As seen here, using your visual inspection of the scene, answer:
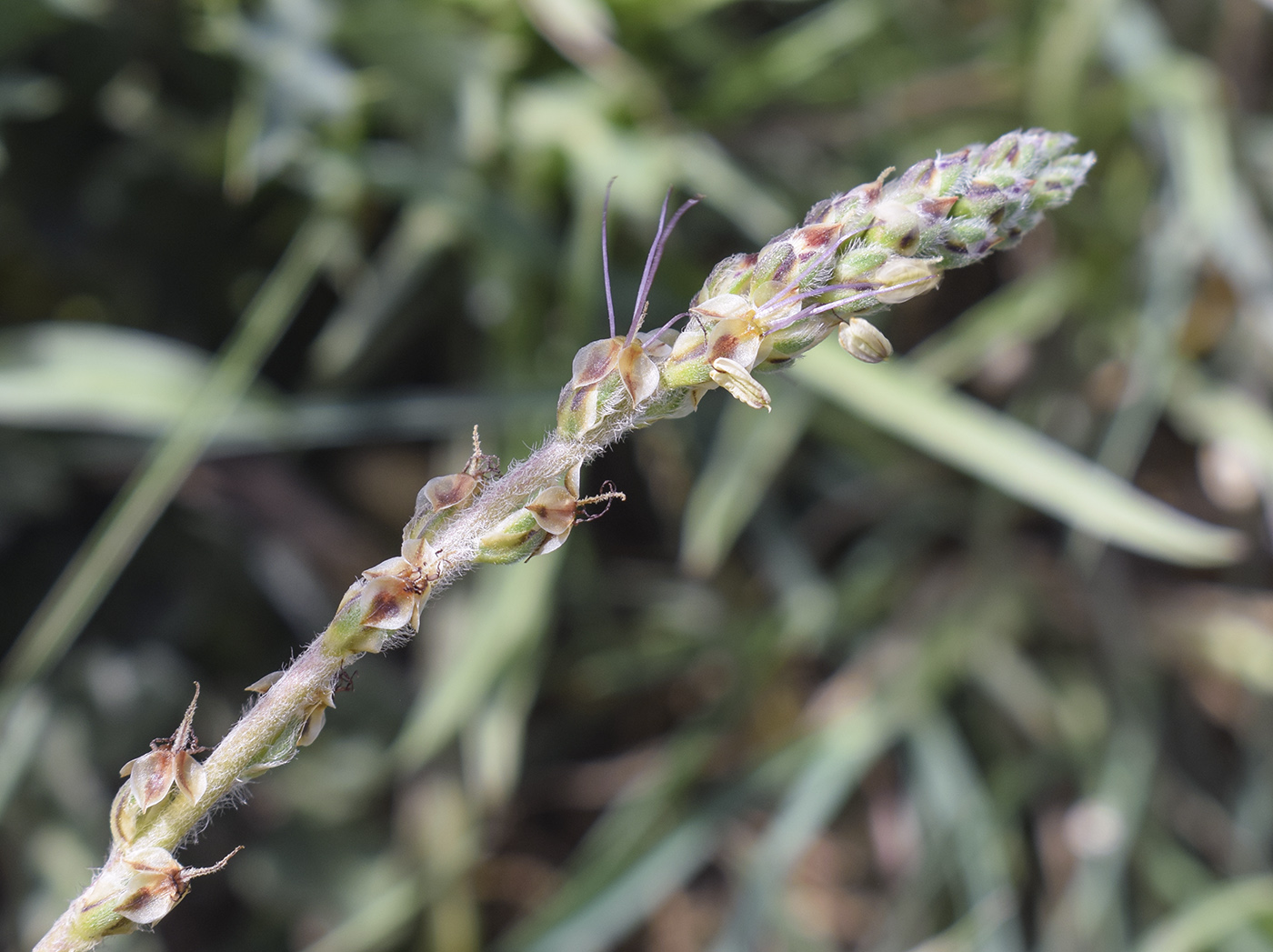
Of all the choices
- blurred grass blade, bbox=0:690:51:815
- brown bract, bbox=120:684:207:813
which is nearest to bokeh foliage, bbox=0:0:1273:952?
blurred grass blade, bbox=0:690:51:815

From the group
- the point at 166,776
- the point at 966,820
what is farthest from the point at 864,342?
the point at 966,820

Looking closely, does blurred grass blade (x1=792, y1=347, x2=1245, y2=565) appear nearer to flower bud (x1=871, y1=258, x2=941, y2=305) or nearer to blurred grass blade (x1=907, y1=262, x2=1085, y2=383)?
blurred grass blade (x1=907, y1=262, x2=1085, y2=383)

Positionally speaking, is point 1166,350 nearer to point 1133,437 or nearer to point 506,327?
point 1133,437

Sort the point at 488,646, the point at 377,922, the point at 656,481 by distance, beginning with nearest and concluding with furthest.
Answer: the point at 488,646 → the point at 377,922 → the point at 656,481

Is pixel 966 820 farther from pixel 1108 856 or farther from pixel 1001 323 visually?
pixel 1001 323

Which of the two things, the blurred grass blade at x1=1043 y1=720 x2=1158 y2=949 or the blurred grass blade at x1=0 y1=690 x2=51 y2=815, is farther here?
the blurred grass blade at x1=1043 y1=720 x2=1158 y2=949
